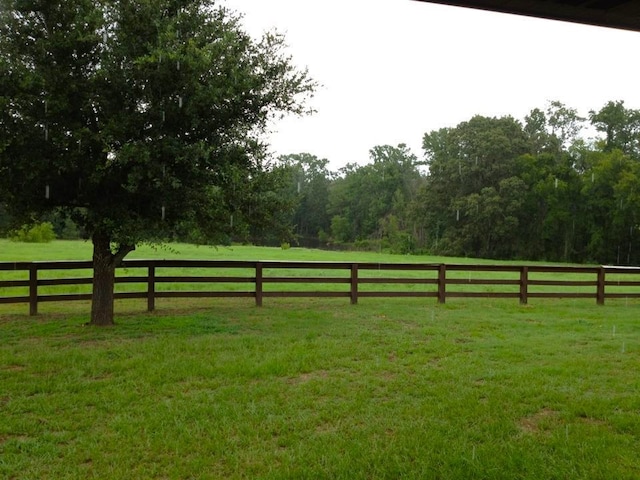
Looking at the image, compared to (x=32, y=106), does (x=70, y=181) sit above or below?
below

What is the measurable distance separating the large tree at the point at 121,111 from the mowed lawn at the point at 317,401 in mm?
2471

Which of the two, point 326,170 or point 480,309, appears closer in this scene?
point 480,309

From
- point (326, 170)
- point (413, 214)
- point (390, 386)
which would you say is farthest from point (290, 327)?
point (326, 170)

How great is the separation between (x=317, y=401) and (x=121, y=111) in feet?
20.0

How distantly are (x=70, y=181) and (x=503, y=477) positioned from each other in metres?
8.59

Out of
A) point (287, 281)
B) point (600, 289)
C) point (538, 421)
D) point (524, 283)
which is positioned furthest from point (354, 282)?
point (538, 421)

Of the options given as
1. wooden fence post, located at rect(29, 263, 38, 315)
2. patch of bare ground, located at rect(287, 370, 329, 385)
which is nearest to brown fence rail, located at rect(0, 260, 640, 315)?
wooden fence post, located at rect(29, 263, 38, 315)

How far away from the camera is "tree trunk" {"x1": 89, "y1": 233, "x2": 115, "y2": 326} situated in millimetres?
9539

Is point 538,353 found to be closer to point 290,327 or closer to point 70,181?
point 290,327

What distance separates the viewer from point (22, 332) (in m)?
9.04

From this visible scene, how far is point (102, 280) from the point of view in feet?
31.4

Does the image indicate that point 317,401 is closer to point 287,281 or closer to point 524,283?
point 287,281

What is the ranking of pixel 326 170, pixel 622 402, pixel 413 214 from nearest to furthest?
pixel 622 402 < pixel 413 214 < pixel 326 170

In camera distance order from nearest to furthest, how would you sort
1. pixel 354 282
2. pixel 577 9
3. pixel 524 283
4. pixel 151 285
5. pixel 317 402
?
pixel 577 9 → pixel 317 402 → pixel 151 285 → pixel 354 282 → pixel 524 283
